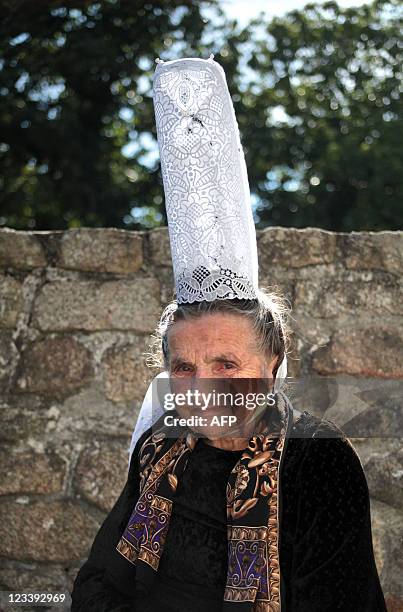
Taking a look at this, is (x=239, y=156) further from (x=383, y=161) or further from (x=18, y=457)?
(x=383, y=161)

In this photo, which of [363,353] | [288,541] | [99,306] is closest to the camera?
[288,541]

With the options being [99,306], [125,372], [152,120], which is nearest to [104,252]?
[99,306]

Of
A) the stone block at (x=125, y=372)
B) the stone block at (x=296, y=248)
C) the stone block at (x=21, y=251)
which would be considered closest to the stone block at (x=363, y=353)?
the stone block at (x=296, y=248)

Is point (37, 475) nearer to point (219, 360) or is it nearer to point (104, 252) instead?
point (104, 252)

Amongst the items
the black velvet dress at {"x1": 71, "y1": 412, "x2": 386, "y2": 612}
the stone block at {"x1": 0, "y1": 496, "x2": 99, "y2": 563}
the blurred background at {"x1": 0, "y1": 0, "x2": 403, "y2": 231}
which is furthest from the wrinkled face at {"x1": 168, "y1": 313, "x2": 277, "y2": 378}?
the blurred background at {"x1": 0, "y1": 0, "x2": 403, "y2": 231}

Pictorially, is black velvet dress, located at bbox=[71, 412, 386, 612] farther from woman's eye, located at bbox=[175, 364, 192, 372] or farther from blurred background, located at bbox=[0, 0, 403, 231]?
blurred background, located at bbox=[0, 0, 403, 231]

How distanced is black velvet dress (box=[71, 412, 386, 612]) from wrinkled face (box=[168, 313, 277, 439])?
10 cm

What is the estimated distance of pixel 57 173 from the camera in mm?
7008

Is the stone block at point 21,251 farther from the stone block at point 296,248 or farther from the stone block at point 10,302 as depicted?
the stone block at point 296,248

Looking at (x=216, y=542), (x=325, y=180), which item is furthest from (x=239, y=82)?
(x=216, y=542)

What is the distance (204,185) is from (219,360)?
1.40 feet

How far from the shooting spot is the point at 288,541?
170cm

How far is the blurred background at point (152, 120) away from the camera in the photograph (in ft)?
21.8

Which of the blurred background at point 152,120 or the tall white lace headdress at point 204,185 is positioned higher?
the blurred background at point 152,120
